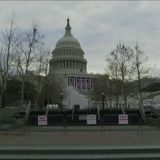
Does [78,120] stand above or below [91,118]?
above

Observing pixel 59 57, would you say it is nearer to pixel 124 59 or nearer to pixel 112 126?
pixel 124 59

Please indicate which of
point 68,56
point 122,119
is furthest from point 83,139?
point 68,56

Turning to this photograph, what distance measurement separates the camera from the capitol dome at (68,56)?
156 m

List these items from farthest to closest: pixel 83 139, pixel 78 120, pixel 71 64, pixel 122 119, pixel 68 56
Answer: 1. pixel 71 64
2. pixel 68 56
3. pixel 78 120
4. pixel 122 119
5. pixel 83 139

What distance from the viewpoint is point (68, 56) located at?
156 m

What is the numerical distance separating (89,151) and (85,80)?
147039 mm

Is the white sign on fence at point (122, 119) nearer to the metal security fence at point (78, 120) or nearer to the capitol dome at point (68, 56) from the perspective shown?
the metal security fence at point (78, 120)

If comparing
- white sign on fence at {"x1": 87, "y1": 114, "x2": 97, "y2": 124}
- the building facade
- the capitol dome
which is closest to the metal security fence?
white sign on fence at {"x1": 87, "y1": 114, "x2": 97, "y2": 124}

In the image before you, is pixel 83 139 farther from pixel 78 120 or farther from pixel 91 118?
pixel 78 120

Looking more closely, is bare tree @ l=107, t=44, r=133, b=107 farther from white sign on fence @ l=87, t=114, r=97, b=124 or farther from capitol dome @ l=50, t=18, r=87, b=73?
capitol dome @ l=50, t=18, r=87, b=73

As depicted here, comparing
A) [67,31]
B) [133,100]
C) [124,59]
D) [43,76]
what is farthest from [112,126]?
[67,31]

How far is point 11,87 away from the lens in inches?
3944

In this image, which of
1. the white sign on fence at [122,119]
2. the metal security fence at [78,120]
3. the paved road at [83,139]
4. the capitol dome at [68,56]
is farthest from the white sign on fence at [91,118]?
the capitol dome at [68,56]

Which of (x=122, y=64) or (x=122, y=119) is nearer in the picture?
(x=122, y=119)
